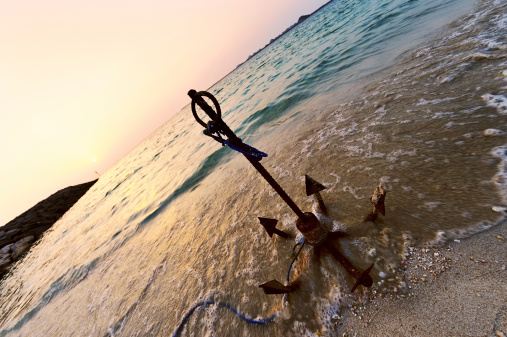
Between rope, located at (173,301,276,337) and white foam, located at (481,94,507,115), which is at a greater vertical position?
rope, located at (173,301,276,337)

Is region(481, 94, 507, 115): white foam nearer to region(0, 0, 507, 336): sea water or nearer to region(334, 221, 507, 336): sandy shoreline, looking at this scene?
region(0, 0, 507, 336): sea water

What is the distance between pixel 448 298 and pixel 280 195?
1873 millimetres

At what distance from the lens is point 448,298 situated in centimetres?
195

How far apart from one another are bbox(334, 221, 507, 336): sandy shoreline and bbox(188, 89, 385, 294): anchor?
1.08 feet

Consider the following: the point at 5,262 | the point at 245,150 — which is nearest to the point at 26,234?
the point at 5,262

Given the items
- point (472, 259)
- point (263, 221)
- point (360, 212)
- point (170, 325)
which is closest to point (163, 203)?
point (170, 325)

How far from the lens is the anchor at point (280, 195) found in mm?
2088

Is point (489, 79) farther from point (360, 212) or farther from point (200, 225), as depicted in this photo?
point (200, 225)

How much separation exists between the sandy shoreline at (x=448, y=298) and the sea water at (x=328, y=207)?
0.13m

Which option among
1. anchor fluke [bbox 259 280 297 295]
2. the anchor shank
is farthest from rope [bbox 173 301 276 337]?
the anchor shank

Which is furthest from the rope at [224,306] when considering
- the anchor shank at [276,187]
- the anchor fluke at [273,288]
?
the anchor shank at [276,187]

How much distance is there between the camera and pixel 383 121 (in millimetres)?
5273

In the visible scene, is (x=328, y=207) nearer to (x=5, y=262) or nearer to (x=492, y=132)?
(x=492, y=132)

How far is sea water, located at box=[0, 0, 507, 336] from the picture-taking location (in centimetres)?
276
